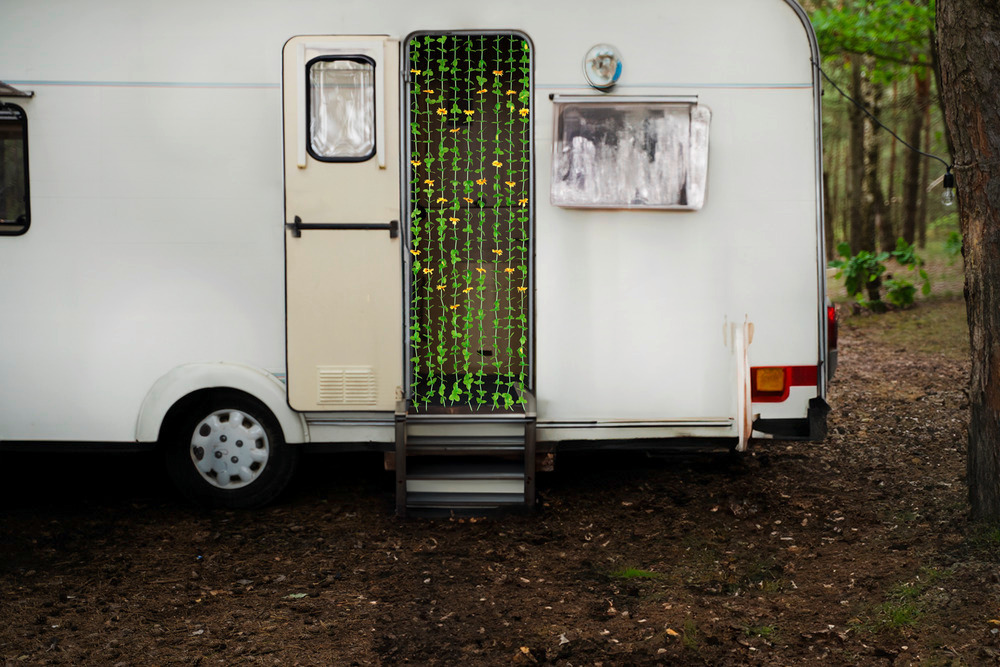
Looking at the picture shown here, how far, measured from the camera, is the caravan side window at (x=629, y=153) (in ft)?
15.5

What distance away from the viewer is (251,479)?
5.05m

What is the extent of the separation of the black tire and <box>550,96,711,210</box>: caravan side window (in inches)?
79.4

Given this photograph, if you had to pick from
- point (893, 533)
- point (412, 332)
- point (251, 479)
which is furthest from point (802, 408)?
point (251, 479)

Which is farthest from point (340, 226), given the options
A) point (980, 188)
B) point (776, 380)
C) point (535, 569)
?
point (980, 188)

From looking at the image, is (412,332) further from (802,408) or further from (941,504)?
(941,504)

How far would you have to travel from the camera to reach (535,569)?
438 cm

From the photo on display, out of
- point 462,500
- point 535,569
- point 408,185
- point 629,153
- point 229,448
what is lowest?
point 535,569

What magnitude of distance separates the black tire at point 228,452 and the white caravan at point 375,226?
12 cm

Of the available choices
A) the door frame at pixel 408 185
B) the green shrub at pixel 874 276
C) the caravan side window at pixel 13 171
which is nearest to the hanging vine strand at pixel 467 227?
the door frame at pixel 408 185

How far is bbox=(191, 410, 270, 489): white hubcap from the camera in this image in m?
4.98

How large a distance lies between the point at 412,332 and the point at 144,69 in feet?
6.76

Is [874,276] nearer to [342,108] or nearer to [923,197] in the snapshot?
[342,108]

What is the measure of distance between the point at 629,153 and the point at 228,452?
8.91ft

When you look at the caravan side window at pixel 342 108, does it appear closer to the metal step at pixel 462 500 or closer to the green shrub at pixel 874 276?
the metal step at pixel 462 500
